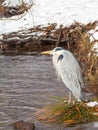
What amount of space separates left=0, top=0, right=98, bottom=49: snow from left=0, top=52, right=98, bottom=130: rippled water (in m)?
2.60

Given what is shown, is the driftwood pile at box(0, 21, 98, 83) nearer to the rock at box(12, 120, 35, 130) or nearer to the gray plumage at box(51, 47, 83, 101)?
the gray plumage at box(51, 47, 83, 101)

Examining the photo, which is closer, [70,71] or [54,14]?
[70,71]

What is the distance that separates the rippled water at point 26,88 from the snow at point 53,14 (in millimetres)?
2600

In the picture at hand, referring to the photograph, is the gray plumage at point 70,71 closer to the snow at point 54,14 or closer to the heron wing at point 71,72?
the heron wing at point 71,72

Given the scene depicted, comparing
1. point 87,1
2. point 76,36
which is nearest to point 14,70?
point 76,36

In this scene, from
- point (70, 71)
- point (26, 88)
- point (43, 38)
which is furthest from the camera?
point (43, 38)

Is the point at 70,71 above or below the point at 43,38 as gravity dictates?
below

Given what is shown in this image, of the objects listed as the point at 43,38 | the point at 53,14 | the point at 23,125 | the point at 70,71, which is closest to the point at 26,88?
the point at 70,71

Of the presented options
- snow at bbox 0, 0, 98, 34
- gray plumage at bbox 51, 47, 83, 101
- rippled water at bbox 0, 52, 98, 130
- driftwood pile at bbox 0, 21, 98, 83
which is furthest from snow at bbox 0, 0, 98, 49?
gray plumage at bbox 51, 47, 83, 101

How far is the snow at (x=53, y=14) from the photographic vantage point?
57.2ft

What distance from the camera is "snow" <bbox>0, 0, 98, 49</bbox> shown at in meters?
17.4

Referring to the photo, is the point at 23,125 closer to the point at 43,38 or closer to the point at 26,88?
the point at 26,88

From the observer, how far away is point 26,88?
11.4 meters

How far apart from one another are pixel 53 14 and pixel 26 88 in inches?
284
